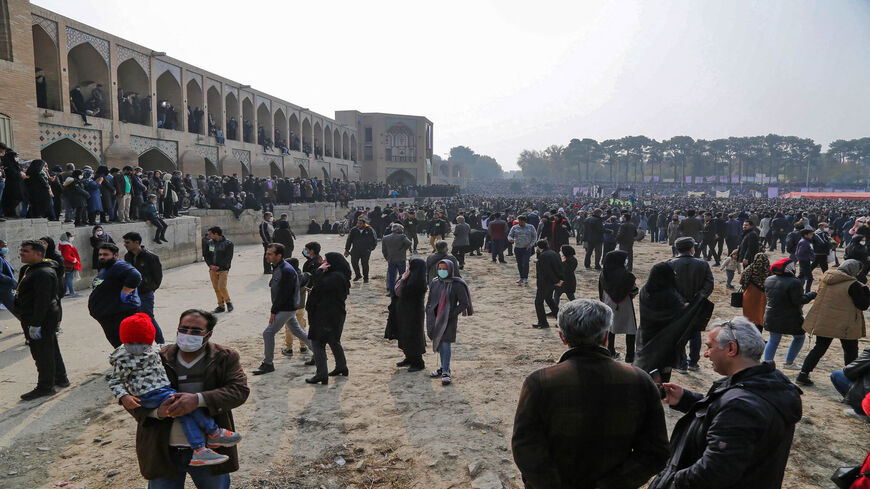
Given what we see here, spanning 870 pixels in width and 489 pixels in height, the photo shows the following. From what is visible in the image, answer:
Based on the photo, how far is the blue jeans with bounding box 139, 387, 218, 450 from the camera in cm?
229

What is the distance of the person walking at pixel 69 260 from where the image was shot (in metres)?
8.39

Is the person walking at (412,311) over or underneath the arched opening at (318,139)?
underneath

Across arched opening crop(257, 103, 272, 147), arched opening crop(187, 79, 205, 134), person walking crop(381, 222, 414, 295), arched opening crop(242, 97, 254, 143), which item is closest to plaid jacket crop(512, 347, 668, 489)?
person walking crop(381, 222, 414, 295)

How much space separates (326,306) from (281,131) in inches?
1215

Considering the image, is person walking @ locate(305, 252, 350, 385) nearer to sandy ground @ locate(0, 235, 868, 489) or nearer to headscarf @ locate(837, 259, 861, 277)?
sandy ground @ locate(0, 235, 868, 489)

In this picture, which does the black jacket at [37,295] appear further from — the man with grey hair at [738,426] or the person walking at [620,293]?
the person walking at [620,293]

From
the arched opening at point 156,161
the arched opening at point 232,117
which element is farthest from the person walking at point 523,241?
the arched opening at point 232,117

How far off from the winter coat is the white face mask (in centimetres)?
529

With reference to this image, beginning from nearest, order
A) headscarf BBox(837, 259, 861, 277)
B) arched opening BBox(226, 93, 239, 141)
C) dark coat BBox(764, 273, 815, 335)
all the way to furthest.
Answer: headscarf BBox(837, 259, 861, 277) → dark coat BBox(764, 273, 815, 335) → arched opening BBox(226, 93, 239, 141)

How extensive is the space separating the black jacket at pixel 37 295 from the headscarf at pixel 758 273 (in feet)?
22.4

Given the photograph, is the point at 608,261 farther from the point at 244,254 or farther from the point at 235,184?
the point at 235,184

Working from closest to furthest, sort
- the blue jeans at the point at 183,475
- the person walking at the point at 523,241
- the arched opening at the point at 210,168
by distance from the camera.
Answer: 1. the blue jeans at the point at 183,475
2. the person walking at the point at 523,241
3. the arched opening at the point at 210,168

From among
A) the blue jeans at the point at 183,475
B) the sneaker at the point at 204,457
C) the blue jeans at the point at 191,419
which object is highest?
the blue jeans at the point at 191,419

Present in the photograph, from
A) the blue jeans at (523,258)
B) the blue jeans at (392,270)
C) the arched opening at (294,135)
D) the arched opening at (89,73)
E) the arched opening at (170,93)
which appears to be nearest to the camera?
the blue jeans at (392,270)
